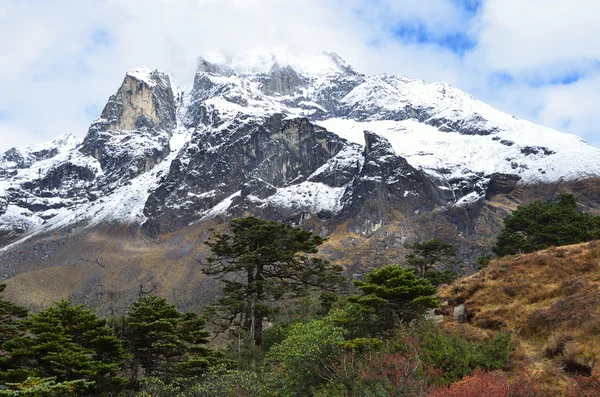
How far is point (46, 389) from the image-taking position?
1274 cm

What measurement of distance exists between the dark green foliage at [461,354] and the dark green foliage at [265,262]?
448 inches

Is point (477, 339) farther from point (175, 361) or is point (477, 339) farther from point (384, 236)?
point (384, 236)

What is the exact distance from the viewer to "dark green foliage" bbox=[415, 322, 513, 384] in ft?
43.1

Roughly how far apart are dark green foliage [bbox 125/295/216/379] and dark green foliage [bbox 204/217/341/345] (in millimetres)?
2037

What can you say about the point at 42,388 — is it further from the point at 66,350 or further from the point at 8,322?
the point at 8,322

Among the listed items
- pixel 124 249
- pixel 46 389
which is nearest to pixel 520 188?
pixel 124 249

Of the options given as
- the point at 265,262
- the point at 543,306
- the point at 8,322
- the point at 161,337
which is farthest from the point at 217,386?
the point at 543,306

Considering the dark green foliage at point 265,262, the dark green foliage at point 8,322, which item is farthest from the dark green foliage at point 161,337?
the dark green foliage at point 8,322

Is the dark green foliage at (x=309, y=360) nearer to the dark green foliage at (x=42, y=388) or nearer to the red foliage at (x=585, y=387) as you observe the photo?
the dark green foliage at (x=42, y=388)

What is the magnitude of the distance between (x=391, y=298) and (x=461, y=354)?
4.23 m

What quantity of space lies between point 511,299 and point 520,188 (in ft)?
629

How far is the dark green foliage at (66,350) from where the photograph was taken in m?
18.5

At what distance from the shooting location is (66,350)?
61.8 feet

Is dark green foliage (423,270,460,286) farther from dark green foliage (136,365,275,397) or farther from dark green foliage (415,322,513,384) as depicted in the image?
dark green foliage (415,322,513,384)
